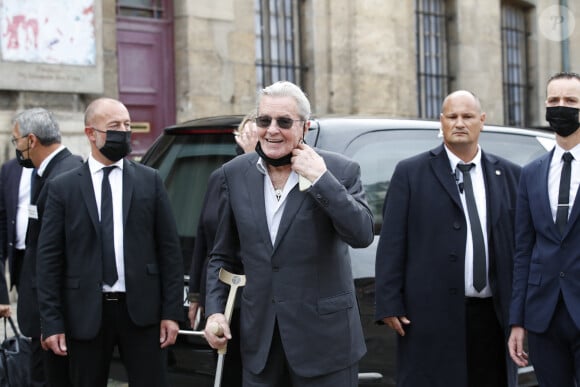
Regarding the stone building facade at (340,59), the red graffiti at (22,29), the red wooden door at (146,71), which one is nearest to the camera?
the red graffiti at (22,29)

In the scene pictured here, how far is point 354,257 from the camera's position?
19.0ft

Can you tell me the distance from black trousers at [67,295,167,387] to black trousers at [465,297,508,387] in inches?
62.3

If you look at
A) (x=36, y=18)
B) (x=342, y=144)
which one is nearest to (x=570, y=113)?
(x=342, y=144)

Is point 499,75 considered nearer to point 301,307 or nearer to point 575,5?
point 575,5

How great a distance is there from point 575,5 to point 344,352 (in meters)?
17.9

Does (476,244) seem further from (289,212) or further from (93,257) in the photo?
(93,257)

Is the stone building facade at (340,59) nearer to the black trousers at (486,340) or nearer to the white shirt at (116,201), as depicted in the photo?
the white shirt at (116,201)

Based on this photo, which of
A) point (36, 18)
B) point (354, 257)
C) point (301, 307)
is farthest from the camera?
point (36, 18)

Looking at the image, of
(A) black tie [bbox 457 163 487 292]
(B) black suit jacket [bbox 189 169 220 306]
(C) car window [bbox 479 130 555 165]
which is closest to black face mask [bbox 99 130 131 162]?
(B) black suit jacket [bbox 189 169 220 306]

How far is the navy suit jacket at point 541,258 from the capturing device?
4.73 m

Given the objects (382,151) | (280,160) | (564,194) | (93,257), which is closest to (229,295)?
(280,160)

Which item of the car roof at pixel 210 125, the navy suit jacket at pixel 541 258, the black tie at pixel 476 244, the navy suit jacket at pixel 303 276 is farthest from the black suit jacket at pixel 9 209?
the navy suit jacket at pixel 541 258

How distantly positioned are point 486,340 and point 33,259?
2.48 metres

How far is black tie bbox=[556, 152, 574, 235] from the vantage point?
4.80 metres
